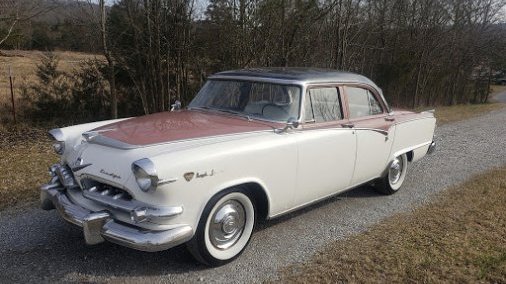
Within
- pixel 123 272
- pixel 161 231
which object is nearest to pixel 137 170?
pixel 161 231

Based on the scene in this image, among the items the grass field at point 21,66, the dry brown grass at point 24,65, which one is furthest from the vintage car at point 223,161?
the dry brown grass at point 24,65

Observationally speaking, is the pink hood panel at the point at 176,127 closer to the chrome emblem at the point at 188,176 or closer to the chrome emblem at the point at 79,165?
the chrome emblem at the point at 79,165

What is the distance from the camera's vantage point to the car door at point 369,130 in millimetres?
4941

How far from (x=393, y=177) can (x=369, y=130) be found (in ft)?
3.70

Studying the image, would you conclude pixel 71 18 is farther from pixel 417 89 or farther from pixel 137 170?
pixel 417 89

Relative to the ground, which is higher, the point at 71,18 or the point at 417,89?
the point at 71,18

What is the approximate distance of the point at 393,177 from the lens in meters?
5.84

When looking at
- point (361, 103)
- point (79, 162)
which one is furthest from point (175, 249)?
point (361, 103)

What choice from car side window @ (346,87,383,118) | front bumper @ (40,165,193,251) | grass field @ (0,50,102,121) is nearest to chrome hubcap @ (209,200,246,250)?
front bumper @ (40,165,193,251)

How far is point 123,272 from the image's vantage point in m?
3.48

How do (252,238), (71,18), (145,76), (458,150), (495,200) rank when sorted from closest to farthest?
(252,238) → (495,200) → (458,150) → (71,18) → (145,76)

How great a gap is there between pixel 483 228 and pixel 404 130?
1.59 meters

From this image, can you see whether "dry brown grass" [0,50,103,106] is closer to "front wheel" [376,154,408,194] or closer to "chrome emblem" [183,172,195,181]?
"front wheel" [376,154,408,194]

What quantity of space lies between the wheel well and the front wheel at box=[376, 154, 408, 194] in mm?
2234
